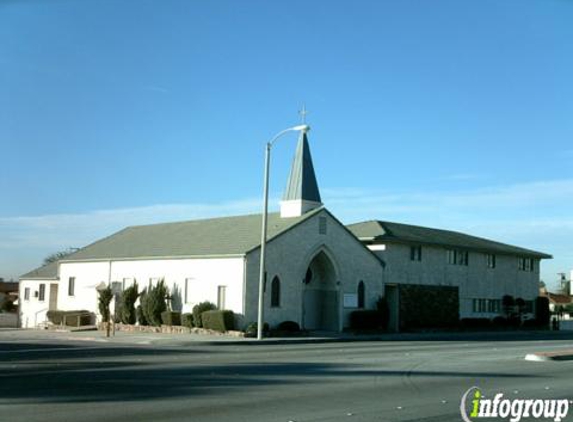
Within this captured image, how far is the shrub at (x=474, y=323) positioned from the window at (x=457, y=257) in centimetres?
394

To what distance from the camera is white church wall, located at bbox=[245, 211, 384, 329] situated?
131ft

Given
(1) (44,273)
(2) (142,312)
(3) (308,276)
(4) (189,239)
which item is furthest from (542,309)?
(1) (44,273)

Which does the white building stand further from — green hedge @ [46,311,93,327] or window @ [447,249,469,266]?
green hedge @ [46,311,93,327]

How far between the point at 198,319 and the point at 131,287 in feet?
22.9

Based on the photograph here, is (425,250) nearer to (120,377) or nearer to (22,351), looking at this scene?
(22,351)

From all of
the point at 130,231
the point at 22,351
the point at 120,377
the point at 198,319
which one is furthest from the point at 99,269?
the point at 120,377

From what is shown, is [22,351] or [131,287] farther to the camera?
[131,287]

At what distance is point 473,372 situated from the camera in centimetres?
1864

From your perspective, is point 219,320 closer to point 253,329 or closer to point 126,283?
point 253,329

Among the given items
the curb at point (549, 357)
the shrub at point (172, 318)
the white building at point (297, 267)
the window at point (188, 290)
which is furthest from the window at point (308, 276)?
the curb at point (549, 357)

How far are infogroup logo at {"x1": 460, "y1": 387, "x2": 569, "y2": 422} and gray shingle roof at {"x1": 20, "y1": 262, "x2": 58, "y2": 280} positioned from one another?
1844 inches

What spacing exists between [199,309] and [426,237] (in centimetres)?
1893

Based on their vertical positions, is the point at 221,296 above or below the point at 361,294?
below

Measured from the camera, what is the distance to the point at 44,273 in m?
57.5
